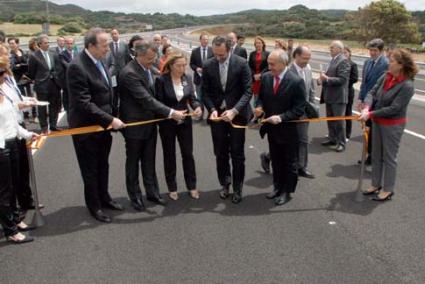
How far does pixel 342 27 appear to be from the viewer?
290 ft

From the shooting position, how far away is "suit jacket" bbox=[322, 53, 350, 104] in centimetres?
813

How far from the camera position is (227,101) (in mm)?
5953

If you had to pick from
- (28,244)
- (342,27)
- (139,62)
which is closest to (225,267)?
(28,244)

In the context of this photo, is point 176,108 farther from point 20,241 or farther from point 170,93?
point 20,241

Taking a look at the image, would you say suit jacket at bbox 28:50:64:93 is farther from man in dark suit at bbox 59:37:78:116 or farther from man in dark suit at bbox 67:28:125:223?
man in dark suit at bbox 67:28:125:223

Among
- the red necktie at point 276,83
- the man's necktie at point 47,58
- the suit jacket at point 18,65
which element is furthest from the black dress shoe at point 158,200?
the suit jacket at point 18,65

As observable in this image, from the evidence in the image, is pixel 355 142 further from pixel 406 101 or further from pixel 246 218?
pixel 246 218

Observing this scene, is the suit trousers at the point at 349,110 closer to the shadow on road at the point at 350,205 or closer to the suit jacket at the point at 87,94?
the shadow on road at the point at 350,205

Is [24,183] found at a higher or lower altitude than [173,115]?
lower

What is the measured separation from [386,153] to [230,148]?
2114 mm

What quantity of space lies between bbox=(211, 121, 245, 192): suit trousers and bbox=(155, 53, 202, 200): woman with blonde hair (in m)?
0.36

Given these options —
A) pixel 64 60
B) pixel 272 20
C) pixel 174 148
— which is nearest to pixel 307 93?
pixel 174 148

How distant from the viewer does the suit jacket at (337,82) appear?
8.13 m

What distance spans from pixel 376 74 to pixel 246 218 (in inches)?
158
